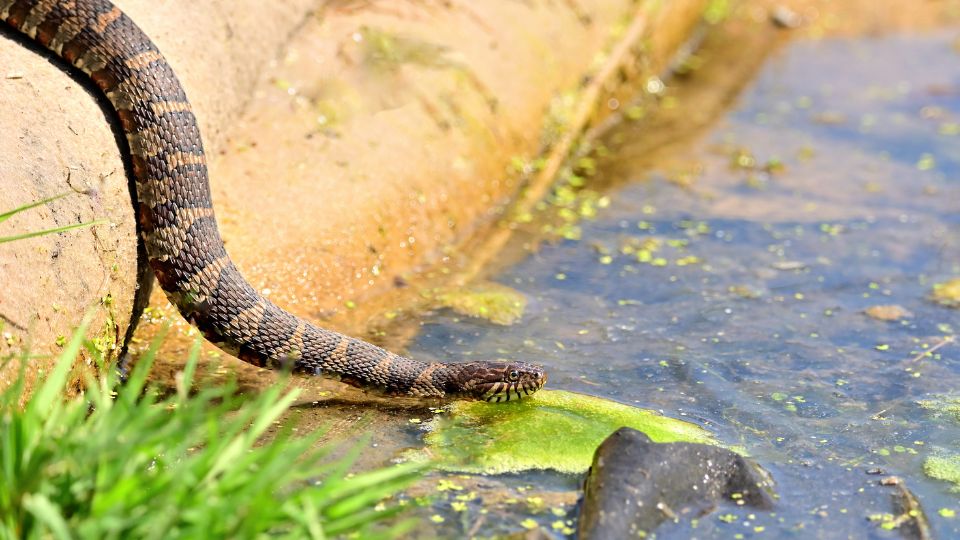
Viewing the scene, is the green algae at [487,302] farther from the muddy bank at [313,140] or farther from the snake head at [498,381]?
the snake head at [498,381]

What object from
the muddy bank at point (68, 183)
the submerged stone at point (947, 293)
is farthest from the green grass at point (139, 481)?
the submerged stone at point (947, 293)

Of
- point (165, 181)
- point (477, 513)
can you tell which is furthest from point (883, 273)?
point (165, 181)

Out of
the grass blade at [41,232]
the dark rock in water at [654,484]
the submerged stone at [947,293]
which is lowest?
the dark rock in water at [654,484]

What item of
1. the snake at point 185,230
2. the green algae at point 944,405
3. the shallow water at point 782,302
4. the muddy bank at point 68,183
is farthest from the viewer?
the green algae at point 944,405

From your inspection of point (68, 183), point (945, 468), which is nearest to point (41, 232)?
point (68, 183)

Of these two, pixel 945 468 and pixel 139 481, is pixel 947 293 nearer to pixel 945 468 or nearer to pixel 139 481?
pixel 945 468

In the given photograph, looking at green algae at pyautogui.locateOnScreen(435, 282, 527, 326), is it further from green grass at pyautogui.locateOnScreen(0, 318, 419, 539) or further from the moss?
green grass at pyautogui.locateOnScreen(0, 318, 419, 539)
